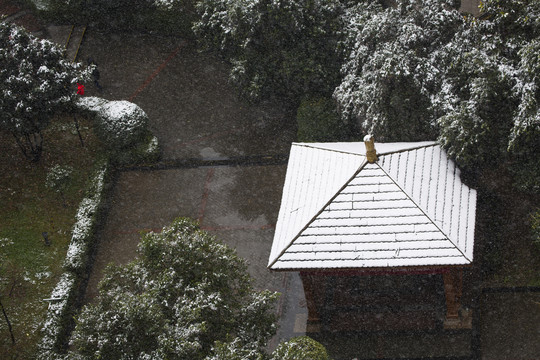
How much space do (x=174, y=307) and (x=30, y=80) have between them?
41.4 feet

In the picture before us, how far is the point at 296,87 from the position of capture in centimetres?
2889

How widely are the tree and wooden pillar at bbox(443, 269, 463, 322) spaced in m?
15.2

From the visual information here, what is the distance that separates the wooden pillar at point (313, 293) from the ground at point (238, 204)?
→ 1.26 ft

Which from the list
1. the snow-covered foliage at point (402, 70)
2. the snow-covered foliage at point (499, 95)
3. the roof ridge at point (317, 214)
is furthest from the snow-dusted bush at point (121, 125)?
the snow-covered foliage at point (499, 95)

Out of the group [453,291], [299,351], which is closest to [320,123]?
[453,291]

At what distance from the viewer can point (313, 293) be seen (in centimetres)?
2331

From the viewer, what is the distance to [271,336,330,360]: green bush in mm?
17734

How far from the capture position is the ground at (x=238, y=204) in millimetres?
23094

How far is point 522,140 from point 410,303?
6.03m

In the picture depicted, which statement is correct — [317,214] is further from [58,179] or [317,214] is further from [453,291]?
[58,179]

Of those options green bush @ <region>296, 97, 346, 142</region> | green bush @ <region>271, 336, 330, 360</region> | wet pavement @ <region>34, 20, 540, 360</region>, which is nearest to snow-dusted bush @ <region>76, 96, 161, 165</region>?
wet pavement @ <region>34, 20, 540, 360</region>

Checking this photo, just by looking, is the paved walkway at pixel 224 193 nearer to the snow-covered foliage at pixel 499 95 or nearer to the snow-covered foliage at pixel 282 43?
the snow-covered foliage at pixel 282 43

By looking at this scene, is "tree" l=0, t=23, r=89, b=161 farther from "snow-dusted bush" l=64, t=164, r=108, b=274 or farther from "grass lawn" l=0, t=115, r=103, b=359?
"snow-dusted bush" l=64, t=164, r=108, b=274

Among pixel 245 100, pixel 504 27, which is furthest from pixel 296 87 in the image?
pixel 504 27
